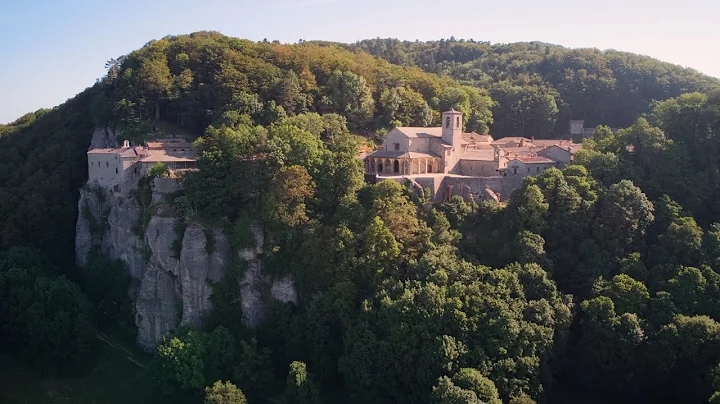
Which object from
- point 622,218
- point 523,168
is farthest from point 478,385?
point 523,168

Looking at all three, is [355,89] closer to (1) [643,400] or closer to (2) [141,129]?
(2) [141,129]

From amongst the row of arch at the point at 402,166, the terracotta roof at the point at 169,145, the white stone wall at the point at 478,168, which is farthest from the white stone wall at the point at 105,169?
the white stone wall at the point at 478,168

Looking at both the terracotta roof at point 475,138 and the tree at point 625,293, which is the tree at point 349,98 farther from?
the tree at point 625,293

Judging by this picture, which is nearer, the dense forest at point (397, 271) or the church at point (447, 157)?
the dense forest at point (397, 271)

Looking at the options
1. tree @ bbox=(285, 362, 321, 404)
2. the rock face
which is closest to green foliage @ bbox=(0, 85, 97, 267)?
the rock face

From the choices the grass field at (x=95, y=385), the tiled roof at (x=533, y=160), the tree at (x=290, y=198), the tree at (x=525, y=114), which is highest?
the tree at (x=525, y=114)

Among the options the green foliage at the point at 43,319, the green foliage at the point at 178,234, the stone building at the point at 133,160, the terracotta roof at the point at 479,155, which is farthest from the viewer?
the terracotta roof at the point at 479,155

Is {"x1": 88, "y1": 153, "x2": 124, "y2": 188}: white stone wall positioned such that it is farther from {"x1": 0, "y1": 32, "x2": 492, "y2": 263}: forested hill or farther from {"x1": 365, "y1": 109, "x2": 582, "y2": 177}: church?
{"x1": 365, "y1": 109, "x2": 582, "y2": 177}: church
